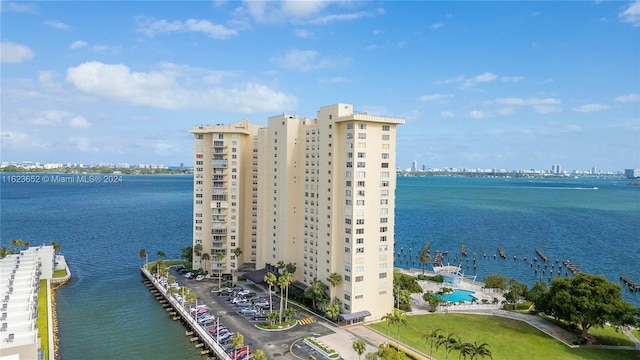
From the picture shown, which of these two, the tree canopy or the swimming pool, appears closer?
the tree canopy

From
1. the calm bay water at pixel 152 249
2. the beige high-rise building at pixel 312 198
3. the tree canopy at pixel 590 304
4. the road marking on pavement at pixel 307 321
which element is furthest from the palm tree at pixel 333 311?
the tree canopy at pixel 590 304

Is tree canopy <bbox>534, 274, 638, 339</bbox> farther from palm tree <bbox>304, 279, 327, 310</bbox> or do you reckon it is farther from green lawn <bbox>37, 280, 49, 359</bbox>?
green lawn <bbox>37, 280, 49, 359</bbox>

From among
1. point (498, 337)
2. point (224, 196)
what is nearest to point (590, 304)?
point (498, 337)

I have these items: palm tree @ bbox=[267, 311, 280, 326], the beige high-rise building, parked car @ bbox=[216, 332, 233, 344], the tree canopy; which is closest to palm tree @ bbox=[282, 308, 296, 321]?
palm tree @ bbox=[267, 311, 280, 326]

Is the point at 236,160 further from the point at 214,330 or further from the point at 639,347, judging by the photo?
the point at 639,347

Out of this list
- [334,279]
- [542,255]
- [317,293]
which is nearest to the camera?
[334,279]

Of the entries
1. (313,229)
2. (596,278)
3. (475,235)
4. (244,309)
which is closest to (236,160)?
(313,229)

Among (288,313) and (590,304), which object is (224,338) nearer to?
(288,313)
